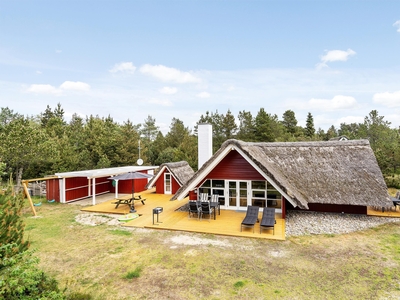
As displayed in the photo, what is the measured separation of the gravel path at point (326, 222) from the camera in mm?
9852

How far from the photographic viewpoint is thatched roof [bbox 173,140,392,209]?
11.0 m

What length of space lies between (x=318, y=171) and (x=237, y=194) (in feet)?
15.5

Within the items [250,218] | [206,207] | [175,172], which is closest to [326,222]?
[250,218]

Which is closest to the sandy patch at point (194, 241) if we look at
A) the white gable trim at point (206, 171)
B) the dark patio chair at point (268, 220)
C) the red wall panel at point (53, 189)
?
the dark patio chair at point (268, 220)

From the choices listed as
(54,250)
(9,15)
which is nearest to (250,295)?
(54,250)

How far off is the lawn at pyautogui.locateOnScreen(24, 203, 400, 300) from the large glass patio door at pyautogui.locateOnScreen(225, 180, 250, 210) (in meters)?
3.90

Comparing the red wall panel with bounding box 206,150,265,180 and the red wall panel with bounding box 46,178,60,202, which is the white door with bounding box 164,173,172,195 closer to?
the red wall panel with bounding box 206,150,265,180

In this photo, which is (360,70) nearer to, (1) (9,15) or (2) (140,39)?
(2) (140,39)

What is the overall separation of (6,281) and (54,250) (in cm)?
621

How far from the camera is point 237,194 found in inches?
506

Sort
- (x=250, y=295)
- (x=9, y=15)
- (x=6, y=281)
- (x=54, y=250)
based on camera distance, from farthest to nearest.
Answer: (x=9, y=15) → (x=54, y=250) → (x=250, y=295) → (x=6, y=281)

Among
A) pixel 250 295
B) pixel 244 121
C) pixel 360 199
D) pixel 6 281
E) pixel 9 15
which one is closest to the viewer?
pixel 6 281

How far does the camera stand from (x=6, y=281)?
9.82 feet

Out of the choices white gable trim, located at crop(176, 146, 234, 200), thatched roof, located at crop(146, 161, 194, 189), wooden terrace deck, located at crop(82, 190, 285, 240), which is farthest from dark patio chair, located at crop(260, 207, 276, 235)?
thatched roof, located at crop(146, 161, 194, 189)
